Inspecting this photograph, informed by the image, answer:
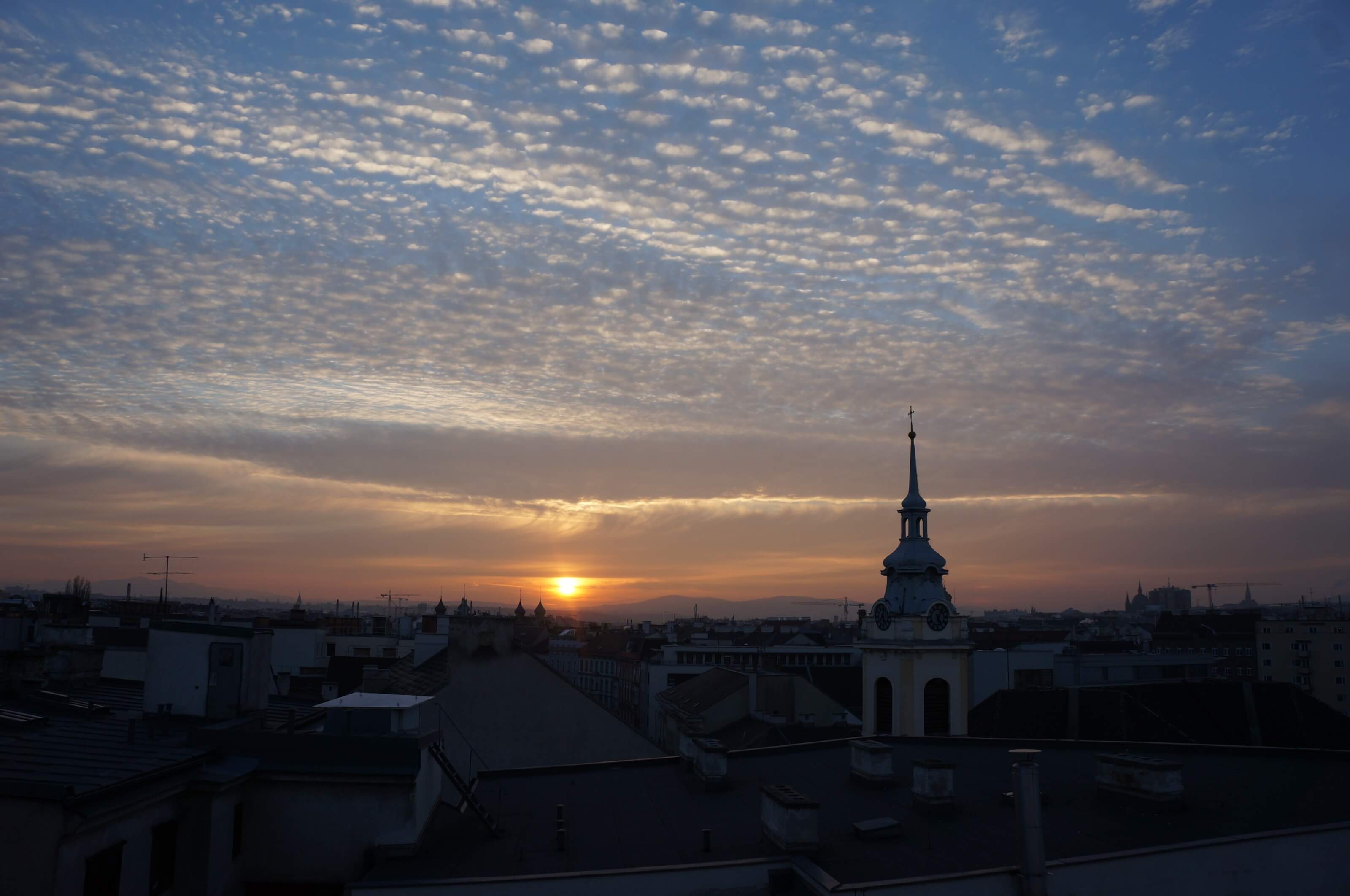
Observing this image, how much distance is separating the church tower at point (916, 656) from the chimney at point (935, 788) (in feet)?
90.9

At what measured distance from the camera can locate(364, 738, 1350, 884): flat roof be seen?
18094mm

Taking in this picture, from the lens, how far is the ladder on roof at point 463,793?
813 inches

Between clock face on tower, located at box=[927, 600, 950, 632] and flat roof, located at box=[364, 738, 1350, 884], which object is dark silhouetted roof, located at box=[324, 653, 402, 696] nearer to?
clock face on tower, located at box=[927, 600, 950, 632]

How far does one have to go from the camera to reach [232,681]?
21.6m

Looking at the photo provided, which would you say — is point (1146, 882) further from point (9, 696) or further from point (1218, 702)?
point (1218, 702)

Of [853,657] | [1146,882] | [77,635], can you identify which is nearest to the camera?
[1146,882]

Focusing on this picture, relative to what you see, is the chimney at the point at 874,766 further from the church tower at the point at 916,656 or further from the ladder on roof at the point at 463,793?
the church tower at the point at 916,656

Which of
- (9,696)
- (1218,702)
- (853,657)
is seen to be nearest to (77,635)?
(9,696)

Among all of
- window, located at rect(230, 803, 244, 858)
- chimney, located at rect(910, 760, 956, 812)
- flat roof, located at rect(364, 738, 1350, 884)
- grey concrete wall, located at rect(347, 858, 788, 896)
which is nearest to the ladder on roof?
flat roof, located at rect(364, 738, 1350, 884)

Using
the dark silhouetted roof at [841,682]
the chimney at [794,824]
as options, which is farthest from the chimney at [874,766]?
the dark silhouetted roof at [841,682]

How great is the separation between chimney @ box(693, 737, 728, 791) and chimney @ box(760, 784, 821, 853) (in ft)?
21.1

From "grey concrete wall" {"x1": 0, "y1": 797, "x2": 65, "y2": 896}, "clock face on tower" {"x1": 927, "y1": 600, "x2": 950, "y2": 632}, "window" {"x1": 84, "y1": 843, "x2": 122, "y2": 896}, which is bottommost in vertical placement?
"window" {"x1": 84, "y1": 843, "x2": 122, "y2": 896}

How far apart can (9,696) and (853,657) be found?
346 ft

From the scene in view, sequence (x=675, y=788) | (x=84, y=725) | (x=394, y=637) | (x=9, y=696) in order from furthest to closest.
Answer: (x=394, y=637) → (x=675, y=788) → (x=9, y=696) → (x=84, y=725)
